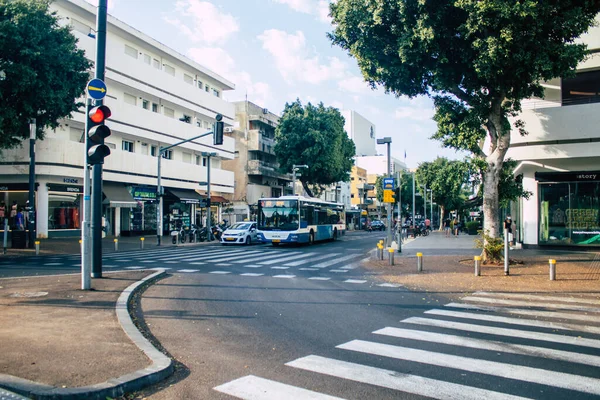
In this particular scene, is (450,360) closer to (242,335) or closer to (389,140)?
(242,335)

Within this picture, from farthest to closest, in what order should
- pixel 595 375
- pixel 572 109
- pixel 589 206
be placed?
pixel 589 206, pixel 572 109, pixel 595 375

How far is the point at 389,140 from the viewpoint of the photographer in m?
21.2

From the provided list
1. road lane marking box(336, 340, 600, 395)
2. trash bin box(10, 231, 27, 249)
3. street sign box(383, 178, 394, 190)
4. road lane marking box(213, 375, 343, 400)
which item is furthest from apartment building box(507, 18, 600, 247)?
trash bin box(10, 231, 27, 249)

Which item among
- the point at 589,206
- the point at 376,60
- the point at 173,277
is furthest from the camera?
the point at 589,206

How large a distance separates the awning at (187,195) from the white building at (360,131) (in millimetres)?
50732

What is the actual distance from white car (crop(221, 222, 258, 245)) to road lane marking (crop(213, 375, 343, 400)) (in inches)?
959

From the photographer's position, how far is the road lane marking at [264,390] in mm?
4277

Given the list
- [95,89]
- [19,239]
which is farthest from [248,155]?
[95,89]

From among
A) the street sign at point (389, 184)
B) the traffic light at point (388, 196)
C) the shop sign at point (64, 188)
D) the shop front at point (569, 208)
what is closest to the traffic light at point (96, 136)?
the traffic light at point (388, 196)

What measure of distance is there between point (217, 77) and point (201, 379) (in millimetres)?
45128

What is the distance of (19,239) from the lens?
22.2 meters

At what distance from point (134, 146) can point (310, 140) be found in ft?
64.7

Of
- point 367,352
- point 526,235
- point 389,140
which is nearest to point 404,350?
point 367,352

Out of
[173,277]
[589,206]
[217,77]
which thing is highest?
[217,77]
